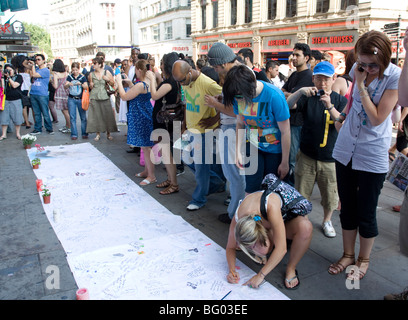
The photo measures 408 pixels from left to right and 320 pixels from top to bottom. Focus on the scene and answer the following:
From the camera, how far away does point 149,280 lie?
2.71 m

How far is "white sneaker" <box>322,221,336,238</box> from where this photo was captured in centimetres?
343

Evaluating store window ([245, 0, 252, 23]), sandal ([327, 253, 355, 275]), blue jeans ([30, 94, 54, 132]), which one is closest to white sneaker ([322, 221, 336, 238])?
sandal ([327, 253, 355, 275])

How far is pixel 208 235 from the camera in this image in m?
3.49

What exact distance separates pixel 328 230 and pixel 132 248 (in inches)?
74.6

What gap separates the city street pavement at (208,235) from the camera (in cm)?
257

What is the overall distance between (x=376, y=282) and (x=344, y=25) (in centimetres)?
1984

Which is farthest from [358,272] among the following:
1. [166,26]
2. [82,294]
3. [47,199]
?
[166,26]

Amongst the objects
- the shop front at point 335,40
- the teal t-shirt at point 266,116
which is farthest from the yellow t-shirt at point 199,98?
the shop front at point 335,40

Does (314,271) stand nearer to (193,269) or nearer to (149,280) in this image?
(193,269)

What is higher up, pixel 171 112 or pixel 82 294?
pixel 171 112

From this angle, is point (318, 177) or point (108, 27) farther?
point (108, 27)

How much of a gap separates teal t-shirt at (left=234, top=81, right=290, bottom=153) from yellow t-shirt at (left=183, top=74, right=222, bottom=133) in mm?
727

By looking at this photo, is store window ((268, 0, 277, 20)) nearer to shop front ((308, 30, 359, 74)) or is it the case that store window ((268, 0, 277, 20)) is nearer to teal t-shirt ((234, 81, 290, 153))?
shop front ((308, 30, 359, 74))

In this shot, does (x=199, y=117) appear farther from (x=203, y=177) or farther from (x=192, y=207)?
(x=192, y=207)
